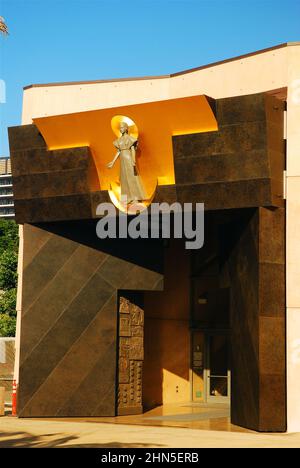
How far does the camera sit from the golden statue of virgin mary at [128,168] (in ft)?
83.7

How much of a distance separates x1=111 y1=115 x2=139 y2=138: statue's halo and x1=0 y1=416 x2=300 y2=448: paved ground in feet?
28.1

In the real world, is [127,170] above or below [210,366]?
above

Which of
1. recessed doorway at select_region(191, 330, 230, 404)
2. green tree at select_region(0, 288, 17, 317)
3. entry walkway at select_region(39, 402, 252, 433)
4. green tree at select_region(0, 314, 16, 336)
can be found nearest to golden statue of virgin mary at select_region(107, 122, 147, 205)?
entry walkway at select_region(39, 402, 252, 433)

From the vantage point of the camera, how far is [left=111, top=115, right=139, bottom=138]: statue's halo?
998 inches

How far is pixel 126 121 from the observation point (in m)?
25.4

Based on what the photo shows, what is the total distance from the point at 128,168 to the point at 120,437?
8.24 metres

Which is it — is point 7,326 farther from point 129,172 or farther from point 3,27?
point 3,27

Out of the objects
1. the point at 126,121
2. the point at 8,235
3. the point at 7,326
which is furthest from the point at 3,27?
the point at 8,235

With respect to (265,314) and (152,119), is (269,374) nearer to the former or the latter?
(265,314)

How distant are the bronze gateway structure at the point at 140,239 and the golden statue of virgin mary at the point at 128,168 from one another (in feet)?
0.11

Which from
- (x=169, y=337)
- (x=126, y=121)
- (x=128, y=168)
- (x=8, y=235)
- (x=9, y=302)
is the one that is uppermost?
(x=8, y=235)

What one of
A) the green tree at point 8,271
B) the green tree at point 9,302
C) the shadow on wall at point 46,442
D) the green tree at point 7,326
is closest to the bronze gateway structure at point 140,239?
the shadow on wall at point 46,442

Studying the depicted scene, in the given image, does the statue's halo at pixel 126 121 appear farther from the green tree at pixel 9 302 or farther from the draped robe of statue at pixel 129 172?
the green tree at pixel 9 302

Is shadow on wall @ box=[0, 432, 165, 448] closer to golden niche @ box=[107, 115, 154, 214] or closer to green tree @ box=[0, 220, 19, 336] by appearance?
golden niche @ box=[107, 115, 154, 214]
